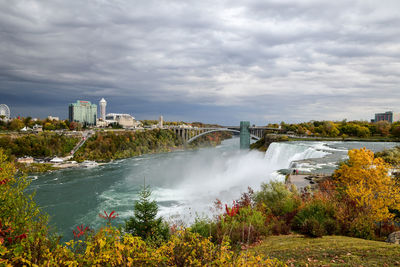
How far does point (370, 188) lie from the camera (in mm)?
7949

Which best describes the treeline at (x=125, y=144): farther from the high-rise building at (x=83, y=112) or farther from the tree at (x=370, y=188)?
the high-rise building at (x=83, y=112)

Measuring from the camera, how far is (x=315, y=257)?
17.0ft

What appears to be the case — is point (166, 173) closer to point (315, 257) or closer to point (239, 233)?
point (239, 233)

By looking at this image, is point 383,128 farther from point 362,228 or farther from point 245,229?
point 245,229

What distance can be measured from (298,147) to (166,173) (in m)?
18.0

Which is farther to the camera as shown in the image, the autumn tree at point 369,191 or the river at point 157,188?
the river at point 157,188

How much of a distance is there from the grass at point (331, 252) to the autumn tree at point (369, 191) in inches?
63.9

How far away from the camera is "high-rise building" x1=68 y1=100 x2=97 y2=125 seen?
121250 mm

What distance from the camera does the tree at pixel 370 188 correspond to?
7312 millimetres

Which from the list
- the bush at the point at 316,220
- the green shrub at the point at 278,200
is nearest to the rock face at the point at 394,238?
the bush at the point at 316,220

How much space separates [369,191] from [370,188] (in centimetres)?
45

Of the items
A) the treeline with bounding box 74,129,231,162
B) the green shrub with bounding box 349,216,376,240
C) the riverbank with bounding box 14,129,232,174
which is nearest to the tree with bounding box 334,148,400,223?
the green shrub with bounding box 349,216,376,240

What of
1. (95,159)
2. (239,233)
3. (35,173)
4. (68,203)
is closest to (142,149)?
(95,159)

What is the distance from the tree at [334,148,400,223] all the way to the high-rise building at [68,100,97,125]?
126m
